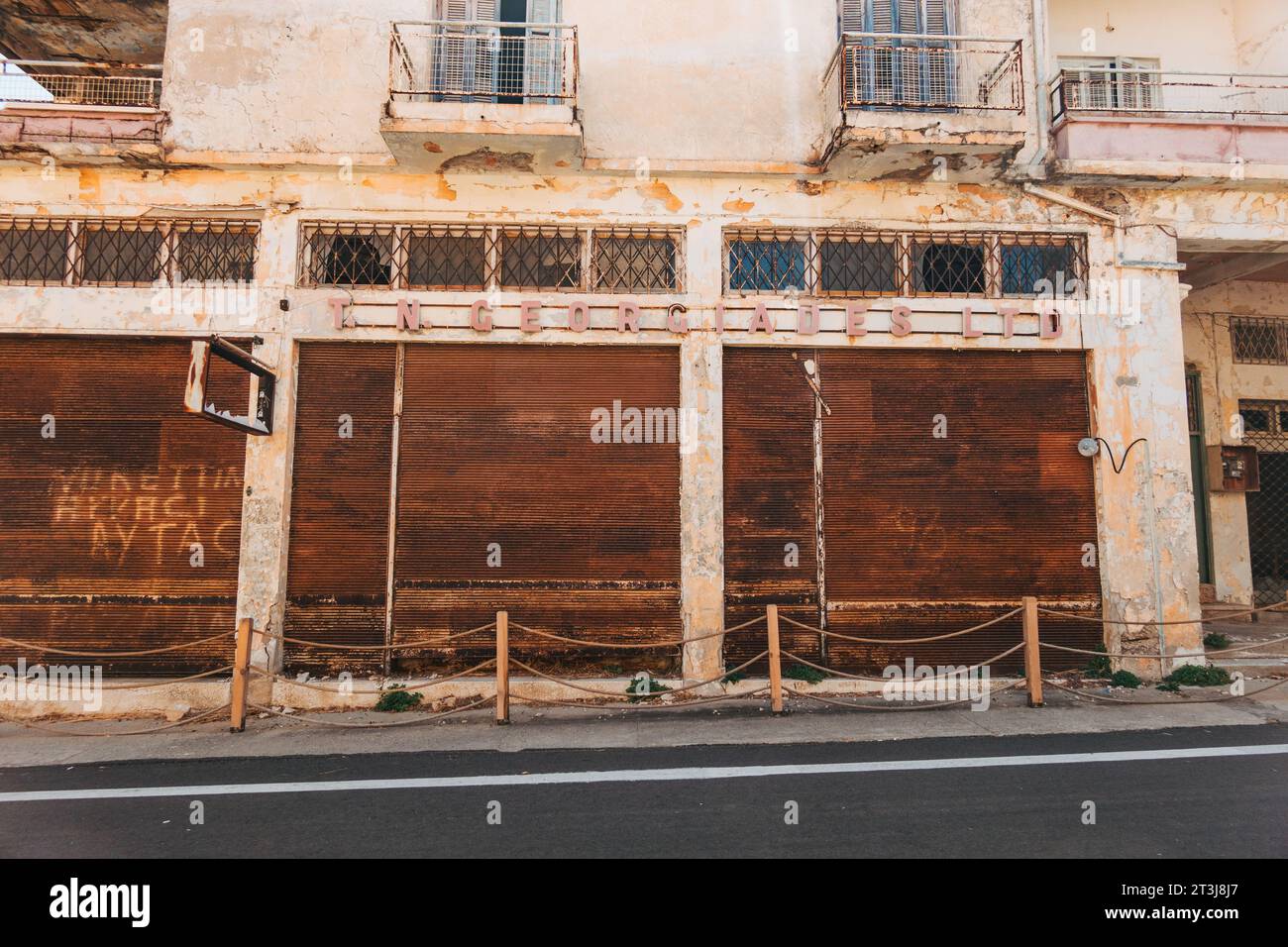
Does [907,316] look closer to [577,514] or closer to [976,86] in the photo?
[976,86]

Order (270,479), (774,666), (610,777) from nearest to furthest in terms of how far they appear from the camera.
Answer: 1. (610,777)
2. (774,666)
3. (270,479)

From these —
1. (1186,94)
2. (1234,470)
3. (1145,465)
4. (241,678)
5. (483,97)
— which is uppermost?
(1186,94)

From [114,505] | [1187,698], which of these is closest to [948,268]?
[1187,698]

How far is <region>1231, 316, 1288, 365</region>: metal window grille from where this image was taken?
12766mm

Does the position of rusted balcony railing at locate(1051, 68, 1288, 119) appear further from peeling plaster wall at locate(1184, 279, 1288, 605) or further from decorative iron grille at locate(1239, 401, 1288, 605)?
decorative iron grille at locate(1239, 401, 1288, 605)

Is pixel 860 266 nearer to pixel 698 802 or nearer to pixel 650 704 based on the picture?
pixel 650 704

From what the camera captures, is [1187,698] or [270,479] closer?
[1187,698]

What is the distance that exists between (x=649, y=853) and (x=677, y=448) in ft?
17.9

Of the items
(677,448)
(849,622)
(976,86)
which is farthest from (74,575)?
(976,86)

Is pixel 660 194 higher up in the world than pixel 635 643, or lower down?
higher up

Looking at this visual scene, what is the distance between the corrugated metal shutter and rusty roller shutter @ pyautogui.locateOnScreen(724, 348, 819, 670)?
39 mm

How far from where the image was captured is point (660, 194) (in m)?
9.38

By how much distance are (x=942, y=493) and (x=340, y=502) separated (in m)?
7.79

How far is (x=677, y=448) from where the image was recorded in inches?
358
